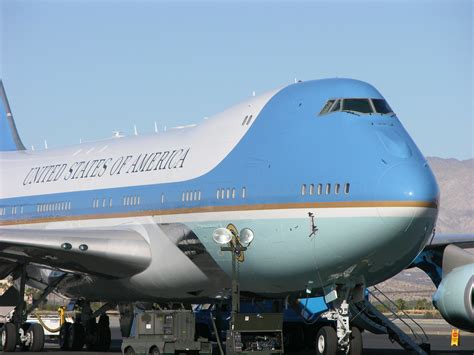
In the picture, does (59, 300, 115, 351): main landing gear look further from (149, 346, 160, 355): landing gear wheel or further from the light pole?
the light pole

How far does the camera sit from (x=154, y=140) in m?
34.3

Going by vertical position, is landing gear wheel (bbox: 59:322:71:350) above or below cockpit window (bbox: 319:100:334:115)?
below

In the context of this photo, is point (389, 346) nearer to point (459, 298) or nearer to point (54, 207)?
point (459, 298)

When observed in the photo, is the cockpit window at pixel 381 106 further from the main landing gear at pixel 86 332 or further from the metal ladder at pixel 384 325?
the main landing gear at pixel 86 332

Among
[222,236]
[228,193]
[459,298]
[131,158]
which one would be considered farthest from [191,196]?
[459,298]

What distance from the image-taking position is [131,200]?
33000mm

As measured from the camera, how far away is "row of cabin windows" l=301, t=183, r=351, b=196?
25.6 meters

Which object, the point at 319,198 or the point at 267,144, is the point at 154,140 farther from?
the point at 319,198

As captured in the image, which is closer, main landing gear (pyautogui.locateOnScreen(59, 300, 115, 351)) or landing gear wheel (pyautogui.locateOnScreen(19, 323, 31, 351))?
landing gear wheel (pyautogui.locateOnScreen(19, 323, 31, 351))

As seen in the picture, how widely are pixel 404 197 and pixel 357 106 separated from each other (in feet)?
10.9

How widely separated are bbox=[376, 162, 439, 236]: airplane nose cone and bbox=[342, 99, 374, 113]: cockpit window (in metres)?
2.33

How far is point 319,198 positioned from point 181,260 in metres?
5.60

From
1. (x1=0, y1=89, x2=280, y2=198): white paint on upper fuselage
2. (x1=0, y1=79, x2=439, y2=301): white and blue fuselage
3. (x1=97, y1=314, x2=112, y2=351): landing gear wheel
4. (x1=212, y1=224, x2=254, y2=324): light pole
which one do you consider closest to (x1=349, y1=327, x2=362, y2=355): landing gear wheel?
(x1=0, y1=79, x2=439, y2=301): white and blue fuselage

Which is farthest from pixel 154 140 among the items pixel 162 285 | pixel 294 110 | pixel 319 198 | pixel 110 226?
pixel 319 198
